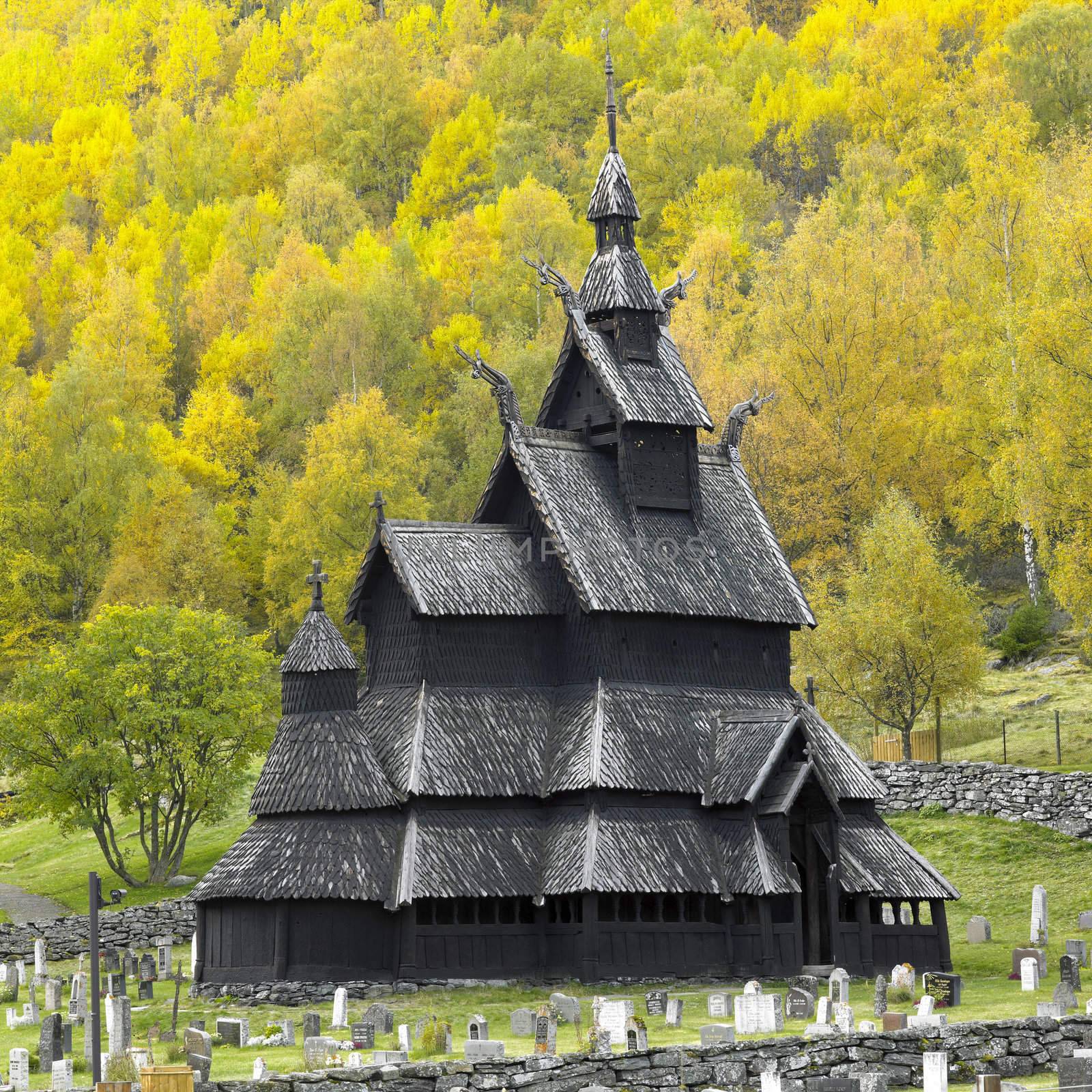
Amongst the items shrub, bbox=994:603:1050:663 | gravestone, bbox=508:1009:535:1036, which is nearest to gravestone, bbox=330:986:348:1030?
gravestone, bbox=508:1009:535:1036

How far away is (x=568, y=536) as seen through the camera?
47594 millimetres

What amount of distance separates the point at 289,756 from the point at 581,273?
194 ft

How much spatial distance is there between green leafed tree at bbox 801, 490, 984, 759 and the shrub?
880cm

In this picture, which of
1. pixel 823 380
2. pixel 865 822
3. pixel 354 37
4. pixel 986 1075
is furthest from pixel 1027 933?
pixel 354 37

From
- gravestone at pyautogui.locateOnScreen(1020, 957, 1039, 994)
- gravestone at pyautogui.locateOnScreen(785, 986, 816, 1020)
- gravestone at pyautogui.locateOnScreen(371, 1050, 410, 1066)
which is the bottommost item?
gravestone at pyautogui.locateOnScreen(371, 1050, 410, 1066)

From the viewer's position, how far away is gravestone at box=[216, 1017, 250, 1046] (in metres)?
35.9

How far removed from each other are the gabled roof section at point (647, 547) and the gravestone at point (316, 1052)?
15.9 metres

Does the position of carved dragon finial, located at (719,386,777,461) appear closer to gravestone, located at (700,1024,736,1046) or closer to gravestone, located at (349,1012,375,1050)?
gravestone, located at (349,1012,375,1050)

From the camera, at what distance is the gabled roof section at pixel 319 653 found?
45.1 meters

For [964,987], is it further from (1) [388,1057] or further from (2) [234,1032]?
(1) [388,1057]

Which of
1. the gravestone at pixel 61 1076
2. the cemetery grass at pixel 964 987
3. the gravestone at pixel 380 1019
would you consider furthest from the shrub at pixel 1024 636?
the gravestone at pixel 61 1076

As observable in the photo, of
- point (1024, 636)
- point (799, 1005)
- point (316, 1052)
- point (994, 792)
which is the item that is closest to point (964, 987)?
point (799, 1005)

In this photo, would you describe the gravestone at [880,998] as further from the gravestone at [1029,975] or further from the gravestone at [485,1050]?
the gravestone at [485,1050]

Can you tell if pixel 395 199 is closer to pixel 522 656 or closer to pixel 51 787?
pixel 51 787
